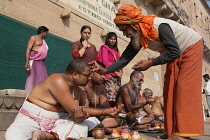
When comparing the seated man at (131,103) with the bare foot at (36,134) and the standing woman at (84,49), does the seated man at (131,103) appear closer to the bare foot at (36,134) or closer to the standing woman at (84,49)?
the standing woman at (84,49)

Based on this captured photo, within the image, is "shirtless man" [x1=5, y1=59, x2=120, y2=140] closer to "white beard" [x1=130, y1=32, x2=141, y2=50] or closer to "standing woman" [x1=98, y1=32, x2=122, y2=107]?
"white beard" [x1=130, y1=32, x2=141, y2=50]

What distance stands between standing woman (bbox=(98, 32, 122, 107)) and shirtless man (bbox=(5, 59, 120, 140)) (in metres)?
1.80

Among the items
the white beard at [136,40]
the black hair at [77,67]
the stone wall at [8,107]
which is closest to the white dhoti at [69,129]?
the black hair at [77,67]

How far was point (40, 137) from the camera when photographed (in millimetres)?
2570

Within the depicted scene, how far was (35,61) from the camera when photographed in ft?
16.4

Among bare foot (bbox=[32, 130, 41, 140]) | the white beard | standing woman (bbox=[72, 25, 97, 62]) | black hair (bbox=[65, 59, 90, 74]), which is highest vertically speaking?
standing woman (bbox=[72, 25, 97, 62])

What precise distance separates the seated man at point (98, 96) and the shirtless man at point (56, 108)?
0.94 meters

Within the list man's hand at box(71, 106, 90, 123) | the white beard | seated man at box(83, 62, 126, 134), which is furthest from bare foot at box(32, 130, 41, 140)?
the white beard

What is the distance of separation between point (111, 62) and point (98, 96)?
1032 mm

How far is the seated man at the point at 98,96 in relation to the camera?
3814mm

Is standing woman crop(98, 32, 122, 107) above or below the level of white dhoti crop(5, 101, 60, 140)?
above

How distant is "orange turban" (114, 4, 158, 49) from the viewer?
2.94 m

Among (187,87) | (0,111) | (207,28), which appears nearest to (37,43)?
(0,111)

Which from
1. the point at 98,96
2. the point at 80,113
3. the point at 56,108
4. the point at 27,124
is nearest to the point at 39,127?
the point at 27,124
